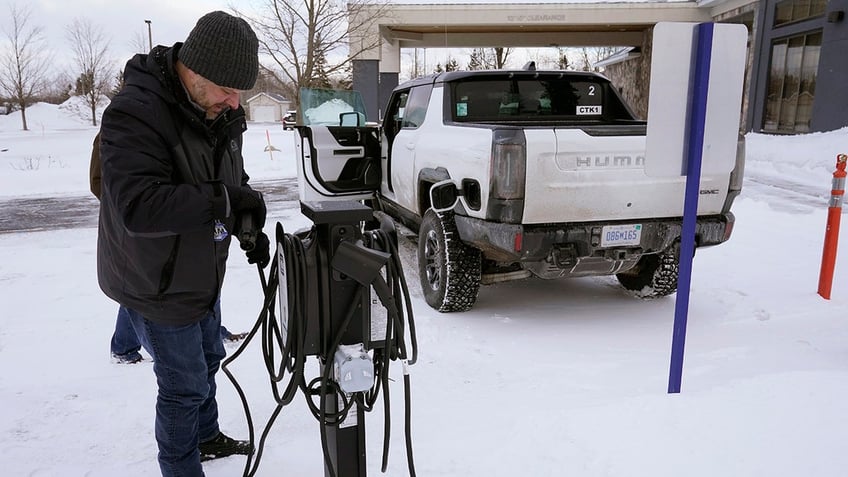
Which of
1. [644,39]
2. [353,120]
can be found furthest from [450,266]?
[644,39]

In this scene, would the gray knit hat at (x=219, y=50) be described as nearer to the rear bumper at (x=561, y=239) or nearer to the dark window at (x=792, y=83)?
the rear bumper at (x=561, y=239)

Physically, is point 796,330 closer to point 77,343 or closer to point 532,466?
point 532,466

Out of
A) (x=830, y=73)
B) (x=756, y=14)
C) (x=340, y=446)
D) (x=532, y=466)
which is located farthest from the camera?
(x=756, y=14)

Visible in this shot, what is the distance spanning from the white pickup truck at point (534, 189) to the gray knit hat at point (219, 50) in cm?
218

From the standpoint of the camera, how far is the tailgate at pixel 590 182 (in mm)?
3941

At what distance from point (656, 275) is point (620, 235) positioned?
3.38ft

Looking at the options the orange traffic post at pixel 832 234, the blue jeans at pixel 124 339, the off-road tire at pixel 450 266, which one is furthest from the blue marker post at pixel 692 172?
the blue jeans at pixel 124 339

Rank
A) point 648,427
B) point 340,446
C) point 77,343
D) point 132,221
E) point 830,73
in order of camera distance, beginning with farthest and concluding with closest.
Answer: point 830,73
point 77,343
point 648,427
point 340,446
point 132,221

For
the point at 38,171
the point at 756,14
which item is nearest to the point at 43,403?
the point at 38,171

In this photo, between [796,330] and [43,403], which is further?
[796,330]

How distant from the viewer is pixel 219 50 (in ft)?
6.42

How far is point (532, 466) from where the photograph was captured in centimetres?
255

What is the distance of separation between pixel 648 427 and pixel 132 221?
7.65ft

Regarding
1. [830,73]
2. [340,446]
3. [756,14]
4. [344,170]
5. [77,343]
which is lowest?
[77,343]
